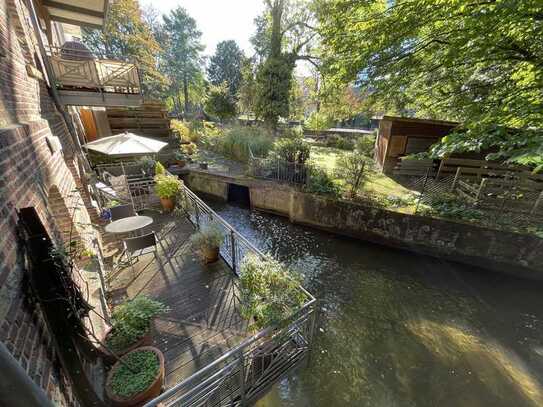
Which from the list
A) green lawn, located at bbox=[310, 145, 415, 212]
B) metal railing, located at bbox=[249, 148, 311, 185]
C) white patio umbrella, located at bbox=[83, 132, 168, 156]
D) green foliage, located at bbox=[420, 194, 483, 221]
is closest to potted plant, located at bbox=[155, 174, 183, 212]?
white patio umbrella, located at bbox=[83, 132, 168, 156]

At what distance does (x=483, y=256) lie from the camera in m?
6.86

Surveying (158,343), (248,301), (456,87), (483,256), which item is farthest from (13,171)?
(456,87)

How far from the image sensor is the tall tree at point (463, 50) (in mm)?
4602

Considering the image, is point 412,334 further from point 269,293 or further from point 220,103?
point 220,103

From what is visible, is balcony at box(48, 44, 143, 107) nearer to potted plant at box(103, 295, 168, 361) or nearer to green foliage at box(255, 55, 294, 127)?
potted plant at box(103, 295, 168, 361)

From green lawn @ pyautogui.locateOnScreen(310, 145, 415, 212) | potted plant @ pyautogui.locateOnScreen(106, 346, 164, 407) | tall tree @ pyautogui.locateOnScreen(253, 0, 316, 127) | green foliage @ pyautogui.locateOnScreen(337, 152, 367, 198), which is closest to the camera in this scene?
potted plant @ pyautogui.locateOnScreen(106, 346, 164, 407)

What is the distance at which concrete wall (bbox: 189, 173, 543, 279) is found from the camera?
6.51 m

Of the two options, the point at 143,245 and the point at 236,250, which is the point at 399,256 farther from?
the point at 143,245

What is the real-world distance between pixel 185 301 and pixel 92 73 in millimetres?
7845

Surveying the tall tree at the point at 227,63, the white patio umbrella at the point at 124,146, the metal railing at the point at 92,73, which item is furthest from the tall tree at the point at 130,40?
the tall tree at the point at 227,63

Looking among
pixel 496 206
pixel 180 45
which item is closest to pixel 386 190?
pixel 496 206

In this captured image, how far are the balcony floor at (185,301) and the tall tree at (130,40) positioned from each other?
8.03 m

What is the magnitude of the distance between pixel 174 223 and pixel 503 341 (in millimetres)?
8381

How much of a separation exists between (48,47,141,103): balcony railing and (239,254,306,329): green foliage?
25.8 feet
